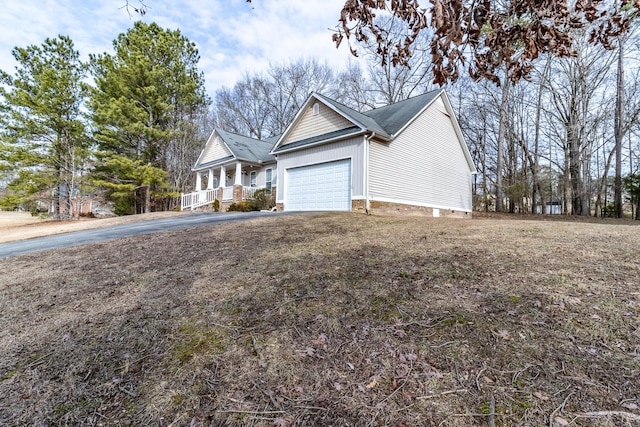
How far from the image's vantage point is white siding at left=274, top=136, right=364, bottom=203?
36.5 ft

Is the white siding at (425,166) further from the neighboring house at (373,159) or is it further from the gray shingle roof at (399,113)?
the gray shingle roof at (399,113)

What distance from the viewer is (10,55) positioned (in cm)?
1784

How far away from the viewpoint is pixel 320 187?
12609mm

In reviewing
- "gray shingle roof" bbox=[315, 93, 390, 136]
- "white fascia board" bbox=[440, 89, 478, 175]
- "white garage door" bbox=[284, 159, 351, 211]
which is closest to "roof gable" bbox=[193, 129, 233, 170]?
"white garage door" bbox=[284, 159, 351, 211]

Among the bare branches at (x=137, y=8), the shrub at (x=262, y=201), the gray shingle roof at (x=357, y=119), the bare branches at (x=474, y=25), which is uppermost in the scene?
the gray shingle roof at (x=357, y=119)

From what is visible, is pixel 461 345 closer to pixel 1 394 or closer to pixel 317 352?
pixel 317 352

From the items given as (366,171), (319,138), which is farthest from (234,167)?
(366,171)

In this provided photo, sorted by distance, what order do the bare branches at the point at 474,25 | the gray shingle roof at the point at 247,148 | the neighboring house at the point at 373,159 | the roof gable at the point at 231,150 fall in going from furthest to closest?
the roof gable at the point at 231,150 → the gray shingle roof at the point at 247,148 → the neighboring house at the point at 373,159 → the bare branches at the point at 474,25

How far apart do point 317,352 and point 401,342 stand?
2.07 feet

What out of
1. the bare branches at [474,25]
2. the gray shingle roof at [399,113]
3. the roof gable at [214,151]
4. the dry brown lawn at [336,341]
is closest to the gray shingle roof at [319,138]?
the gray shingle roof at [399,113]

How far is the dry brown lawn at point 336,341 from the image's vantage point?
179 centimetres

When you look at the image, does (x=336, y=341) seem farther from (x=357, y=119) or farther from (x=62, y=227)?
(x=62, y=227)

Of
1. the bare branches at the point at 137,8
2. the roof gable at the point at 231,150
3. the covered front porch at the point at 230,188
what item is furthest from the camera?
the roof gable at the point at 231,150

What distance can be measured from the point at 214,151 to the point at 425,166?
42.1ft
